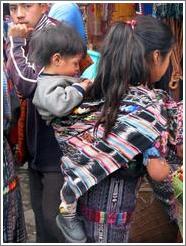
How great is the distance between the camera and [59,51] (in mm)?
2207

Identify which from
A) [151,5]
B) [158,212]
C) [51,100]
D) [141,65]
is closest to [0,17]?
[51,100]

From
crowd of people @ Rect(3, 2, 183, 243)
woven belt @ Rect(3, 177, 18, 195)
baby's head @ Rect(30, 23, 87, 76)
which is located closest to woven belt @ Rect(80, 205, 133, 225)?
crowd of people @ Rect(3, 2, 183, 243)

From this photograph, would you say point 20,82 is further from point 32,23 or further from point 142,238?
point 142,238

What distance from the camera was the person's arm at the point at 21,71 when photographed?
2.27 meters

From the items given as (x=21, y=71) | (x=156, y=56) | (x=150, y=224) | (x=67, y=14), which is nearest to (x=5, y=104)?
(x=21, y=71)

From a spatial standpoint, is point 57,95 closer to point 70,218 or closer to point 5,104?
point 5,104

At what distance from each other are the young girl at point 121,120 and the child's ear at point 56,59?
0.28m

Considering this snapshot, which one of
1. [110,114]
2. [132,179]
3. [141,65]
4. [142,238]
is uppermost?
[141,65]

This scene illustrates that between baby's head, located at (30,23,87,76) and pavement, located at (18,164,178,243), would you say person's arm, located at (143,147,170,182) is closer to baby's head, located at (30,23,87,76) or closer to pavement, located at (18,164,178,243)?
baby's head, located at (30,23,87,76)

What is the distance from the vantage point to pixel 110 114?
1.93 metres

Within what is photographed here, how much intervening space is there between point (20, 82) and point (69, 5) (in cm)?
72

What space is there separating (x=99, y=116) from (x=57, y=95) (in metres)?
0.21

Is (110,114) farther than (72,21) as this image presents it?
No

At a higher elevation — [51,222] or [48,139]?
[48,139]
